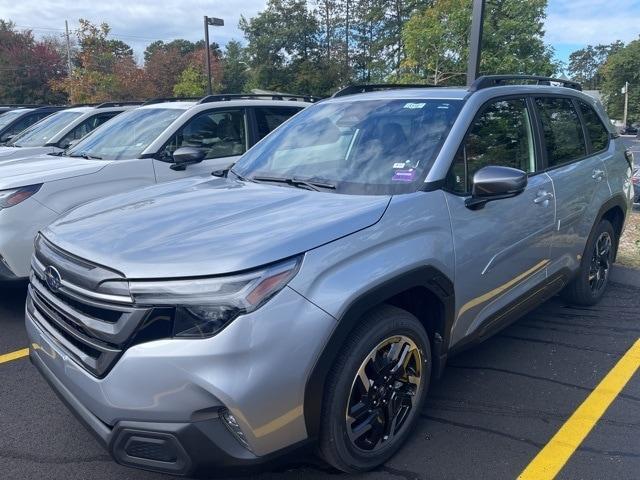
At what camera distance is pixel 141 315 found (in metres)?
2.01

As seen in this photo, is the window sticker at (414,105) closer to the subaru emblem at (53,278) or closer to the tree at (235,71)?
the subaru emblem at (53,278)

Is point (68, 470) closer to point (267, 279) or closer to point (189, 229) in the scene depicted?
point (189, 229)

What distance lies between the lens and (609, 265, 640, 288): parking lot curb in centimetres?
531

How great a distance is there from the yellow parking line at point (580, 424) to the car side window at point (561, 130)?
1435 mm

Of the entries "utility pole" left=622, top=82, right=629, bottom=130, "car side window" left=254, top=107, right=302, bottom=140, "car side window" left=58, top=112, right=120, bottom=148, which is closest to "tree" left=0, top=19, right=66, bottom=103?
"car side window" left=58, top=112, right=120, bottom=148

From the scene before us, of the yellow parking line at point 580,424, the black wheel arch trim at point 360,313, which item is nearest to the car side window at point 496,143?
the black wheel arch trim at point 360,313

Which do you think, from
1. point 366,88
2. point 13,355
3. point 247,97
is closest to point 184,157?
point 247,97

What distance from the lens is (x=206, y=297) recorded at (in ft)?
6.56

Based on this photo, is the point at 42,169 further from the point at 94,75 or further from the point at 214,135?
the point at 94,75

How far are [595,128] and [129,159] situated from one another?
4.24m

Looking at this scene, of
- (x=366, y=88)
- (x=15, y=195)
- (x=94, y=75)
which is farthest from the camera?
(x=94, y=75)

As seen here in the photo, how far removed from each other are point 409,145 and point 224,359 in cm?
169

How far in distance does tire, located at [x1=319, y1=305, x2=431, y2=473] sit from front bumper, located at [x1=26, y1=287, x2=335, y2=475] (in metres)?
0.22

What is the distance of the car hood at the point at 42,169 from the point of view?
454 centimetres
